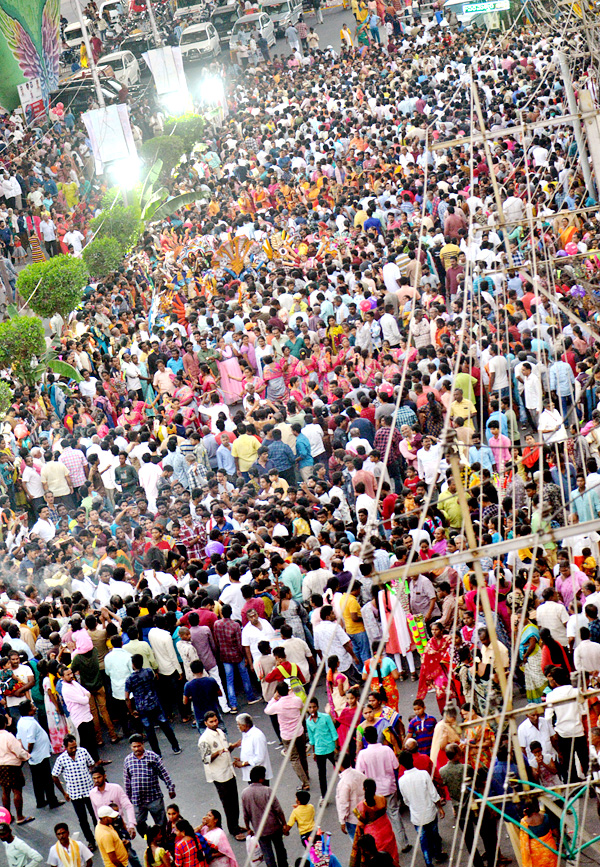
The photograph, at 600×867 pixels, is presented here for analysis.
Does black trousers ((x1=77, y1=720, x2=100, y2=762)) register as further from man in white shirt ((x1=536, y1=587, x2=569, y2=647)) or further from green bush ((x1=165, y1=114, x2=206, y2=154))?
green bush ((x1=165, y1=114, x2=206, y2=154))

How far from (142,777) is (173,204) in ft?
59.7

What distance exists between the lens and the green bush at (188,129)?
30.5m

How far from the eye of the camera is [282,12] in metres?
39.9

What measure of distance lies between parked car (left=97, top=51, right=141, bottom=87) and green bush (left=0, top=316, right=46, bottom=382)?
21112 mm

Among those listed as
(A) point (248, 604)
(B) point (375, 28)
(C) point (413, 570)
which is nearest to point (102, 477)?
(A) point (248, 604)

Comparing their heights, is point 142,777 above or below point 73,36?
below

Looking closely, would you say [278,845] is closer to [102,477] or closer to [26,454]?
[102,477]

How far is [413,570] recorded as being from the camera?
655 cm

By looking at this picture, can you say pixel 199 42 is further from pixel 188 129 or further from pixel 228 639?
pixel 228 639

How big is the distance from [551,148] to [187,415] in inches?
343

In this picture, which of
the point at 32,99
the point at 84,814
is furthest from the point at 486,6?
the point at 84,814

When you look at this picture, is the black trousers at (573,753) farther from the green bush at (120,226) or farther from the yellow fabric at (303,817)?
the green bush at (120,226)

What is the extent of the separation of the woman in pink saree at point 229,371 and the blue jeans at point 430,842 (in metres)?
8.85

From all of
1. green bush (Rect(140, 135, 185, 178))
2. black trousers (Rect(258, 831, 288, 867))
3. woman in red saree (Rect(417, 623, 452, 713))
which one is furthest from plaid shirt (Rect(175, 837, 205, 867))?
green bush (Rect(140, 135, 185, 178))
